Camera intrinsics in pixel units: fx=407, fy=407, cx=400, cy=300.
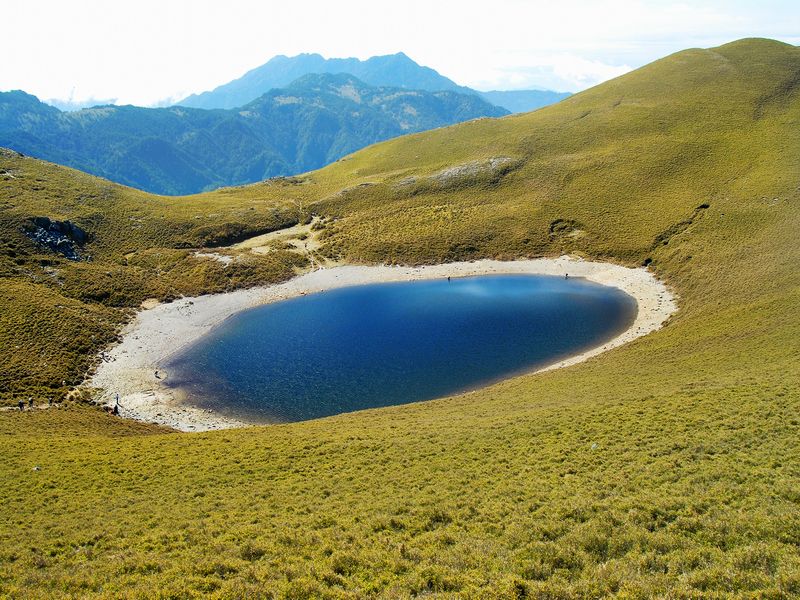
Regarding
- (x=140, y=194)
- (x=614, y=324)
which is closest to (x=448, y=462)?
(x=614, y=324)

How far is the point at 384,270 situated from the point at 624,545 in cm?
7512

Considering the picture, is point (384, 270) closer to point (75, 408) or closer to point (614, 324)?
point (614, 324)

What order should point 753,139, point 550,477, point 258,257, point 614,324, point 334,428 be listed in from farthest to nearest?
point 753,139 → point 258,257 → point 614,324 → point 334,428 → point 550,477

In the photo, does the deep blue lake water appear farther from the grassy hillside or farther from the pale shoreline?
the grassy hillside

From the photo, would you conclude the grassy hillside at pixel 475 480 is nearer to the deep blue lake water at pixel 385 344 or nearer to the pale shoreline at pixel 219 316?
the pale shoreline at pixel 219 316

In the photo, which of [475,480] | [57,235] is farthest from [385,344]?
[57,235]

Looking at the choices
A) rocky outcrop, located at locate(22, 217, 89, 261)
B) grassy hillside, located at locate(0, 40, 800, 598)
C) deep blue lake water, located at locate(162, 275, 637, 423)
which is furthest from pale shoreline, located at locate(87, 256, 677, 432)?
rocky outcrop, located at locate(22, 217, 89, 261)

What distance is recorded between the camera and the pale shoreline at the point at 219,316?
4300 centimetres

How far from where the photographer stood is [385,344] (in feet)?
181

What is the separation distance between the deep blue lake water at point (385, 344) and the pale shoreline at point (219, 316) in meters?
2.11

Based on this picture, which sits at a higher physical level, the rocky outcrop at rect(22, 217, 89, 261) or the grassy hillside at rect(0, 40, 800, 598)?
the rocky outcrop at rect(22, 217, 89, 261)

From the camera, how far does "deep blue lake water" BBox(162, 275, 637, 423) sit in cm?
4438

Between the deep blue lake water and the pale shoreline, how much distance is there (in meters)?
2.11

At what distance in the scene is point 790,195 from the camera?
7406cm
